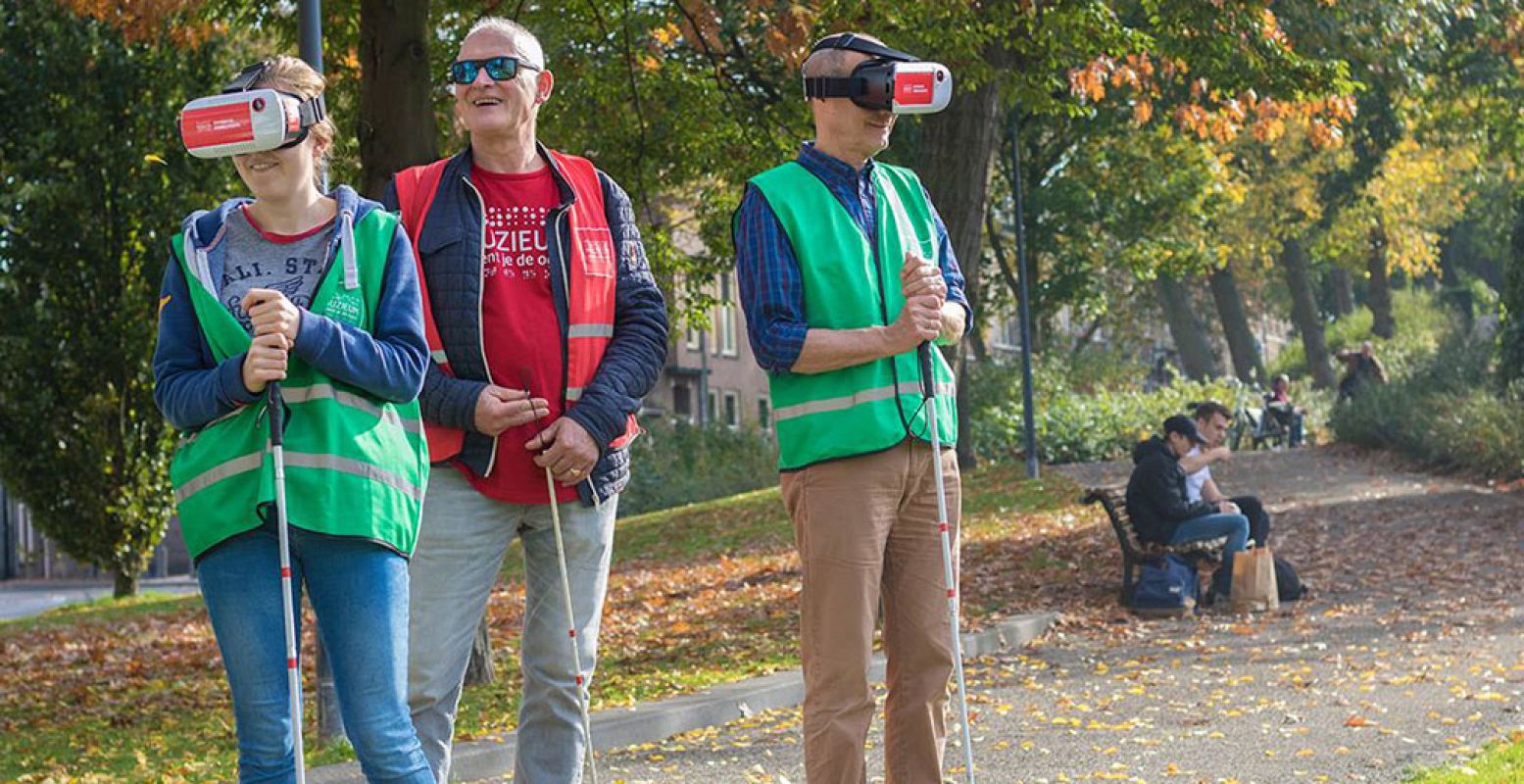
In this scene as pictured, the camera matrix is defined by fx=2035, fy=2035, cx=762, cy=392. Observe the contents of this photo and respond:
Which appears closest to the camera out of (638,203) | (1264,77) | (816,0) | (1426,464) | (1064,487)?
(816,0)

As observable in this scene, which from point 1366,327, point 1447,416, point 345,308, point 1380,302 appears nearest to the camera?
point 345,308

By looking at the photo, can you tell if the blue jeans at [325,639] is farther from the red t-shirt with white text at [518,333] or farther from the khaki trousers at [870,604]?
the khaki trousers at [870,604]

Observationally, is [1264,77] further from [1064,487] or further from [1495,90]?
[1495,90]

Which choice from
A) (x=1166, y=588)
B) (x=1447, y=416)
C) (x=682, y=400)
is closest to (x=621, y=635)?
(x=1166, y=588)

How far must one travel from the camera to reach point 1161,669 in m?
11.2

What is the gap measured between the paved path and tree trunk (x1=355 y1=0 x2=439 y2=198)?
118 inches

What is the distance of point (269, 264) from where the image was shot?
4.44 m

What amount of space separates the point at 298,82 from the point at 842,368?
1.54m

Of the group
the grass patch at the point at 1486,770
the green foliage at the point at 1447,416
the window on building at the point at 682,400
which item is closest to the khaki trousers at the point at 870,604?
the grass patch at the point at 1486,770

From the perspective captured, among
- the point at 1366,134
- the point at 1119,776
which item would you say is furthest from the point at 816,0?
the point at 1366,134

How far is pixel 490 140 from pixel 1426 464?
23.2 metres

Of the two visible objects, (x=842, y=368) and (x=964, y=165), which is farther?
(x=964, y=165)

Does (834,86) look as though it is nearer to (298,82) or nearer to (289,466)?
(298,82)

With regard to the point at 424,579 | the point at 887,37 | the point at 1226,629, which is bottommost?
the point at 1226,629
